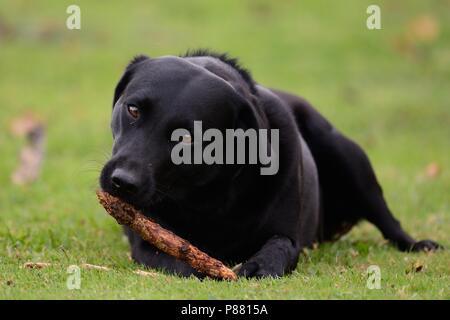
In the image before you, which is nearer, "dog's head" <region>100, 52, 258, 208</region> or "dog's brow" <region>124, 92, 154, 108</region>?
"dog's head" <region>100, 52, 258, 208</region>

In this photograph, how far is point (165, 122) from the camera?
4426 mm

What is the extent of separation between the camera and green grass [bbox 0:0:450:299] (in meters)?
4.45

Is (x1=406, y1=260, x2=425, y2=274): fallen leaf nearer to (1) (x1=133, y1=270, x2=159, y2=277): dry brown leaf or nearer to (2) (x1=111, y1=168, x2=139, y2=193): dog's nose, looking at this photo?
(1) (x1=133, y1=270, x2=159, y2=277): dry brown leaf

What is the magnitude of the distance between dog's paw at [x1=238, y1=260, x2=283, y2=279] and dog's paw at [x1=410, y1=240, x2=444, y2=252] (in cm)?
178

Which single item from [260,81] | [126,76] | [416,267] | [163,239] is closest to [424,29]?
[260,81]

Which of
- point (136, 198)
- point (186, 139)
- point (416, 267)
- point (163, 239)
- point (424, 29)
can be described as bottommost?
point (424, 29)

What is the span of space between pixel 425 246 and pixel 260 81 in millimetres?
8320

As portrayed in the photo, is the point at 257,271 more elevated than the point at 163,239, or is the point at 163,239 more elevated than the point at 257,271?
the point at 163,239

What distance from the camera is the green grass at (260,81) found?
175 inches

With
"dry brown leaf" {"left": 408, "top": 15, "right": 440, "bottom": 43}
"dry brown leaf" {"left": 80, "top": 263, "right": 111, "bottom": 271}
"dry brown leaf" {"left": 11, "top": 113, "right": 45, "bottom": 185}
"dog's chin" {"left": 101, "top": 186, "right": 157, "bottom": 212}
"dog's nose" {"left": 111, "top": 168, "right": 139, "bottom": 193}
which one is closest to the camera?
"dog's nose" {"left": 111, "top": 168, "right": 139, "bottom": 193}

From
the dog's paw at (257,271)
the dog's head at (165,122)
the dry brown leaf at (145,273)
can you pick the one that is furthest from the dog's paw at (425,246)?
the dry brown leaf at (145,273)

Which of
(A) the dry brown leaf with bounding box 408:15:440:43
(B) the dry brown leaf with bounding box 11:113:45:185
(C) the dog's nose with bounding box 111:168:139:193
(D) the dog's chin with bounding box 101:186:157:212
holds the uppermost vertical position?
(C) the dog's nose with bounding box 111:168:139:193

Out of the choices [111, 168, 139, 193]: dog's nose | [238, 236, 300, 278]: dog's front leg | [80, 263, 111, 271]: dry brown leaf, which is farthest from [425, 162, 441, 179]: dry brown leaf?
[111, 168, 139, 193]: dog's nose

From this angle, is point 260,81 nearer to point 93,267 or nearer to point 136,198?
point 93,267
